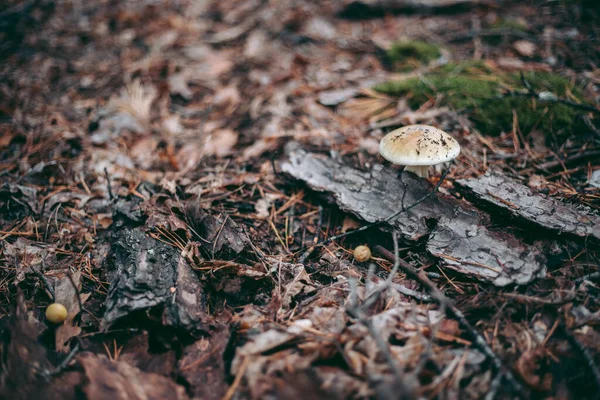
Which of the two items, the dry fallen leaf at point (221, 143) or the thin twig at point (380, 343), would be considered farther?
the dry fallen leaf at point (221, 143)

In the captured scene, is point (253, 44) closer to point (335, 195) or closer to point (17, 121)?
point (17, 121)

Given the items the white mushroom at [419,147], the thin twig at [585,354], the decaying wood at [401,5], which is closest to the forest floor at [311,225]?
the thin twig at [585,354]

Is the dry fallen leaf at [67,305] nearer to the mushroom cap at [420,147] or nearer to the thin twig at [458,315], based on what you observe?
the thin twig at [458,315]

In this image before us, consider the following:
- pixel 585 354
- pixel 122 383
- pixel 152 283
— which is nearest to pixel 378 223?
pixel 585 354

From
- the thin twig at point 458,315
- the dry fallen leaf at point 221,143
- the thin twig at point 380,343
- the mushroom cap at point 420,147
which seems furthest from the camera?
the dry fallen leaf at point 221,143

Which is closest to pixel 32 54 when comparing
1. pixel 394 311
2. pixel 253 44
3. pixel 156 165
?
pixel 253 44

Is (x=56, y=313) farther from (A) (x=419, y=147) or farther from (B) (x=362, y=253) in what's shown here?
(A) (x=419, y=147)

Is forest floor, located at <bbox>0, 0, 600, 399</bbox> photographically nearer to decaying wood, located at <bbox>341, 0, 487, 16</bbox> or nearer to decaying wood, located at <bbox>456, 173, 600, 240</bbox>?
decaying wood, located at <bbox>456, 173, 600, 240</bbox>

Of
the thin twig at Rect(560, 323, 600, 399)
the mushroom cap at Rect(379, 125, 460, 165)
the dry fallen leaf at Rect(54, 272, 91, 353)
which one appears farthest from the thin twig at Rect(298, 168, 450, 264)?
the dry fallen leaf at Rect(54, 272, 91, 353)
